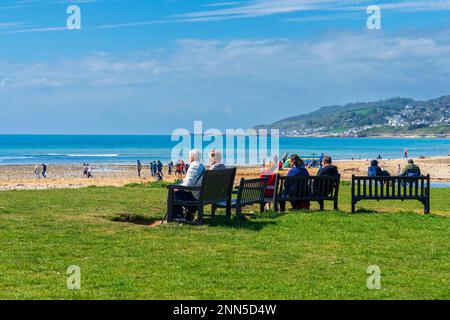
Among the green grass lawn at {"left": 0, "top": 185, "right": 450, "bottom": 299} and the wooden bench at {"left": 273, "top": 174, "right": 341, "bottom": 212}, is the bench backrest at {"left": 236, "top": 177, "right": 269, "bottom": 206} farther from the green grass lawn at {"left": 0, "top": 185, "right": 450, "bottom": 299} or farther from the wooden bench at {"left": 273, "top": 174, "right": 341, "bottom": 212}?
the green grass lawn at {"left": 0, "top": 185, "right": 450, "bottom": 299}

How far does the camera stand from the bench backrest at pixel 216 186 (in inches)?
464

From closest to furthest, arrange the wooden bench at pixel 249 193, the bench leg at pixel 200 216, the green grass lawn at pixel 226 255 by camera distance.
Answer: the green grass lawn at pixel 226 255 < the bench leg at pixel 200 216 < the wooden bench at pixel 249 193

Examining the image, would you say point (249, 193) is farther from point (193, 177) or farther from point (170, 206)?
point (170, 206)

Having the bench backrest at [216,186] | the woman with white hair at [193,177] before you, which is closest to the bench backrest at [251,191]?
the bench backrest at [216,186]

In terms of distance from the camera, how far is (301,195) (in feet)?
45.4

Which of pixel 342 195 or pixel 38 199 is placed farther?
pixel 342 195

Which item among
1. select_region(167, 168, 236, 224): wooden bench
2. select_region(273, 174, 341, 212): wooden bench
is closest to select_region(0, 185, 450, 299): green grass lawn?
select_region(167, 168, 236, 224): wooden bench

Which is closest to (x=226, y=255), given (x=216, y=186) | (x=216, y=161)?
(x=216, y=186)

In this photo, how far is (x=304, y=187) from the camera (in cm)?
1386

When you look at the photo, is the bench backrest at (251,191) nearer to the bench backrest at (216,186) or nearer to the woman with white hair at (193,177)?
the bench backrest at (216,186)
